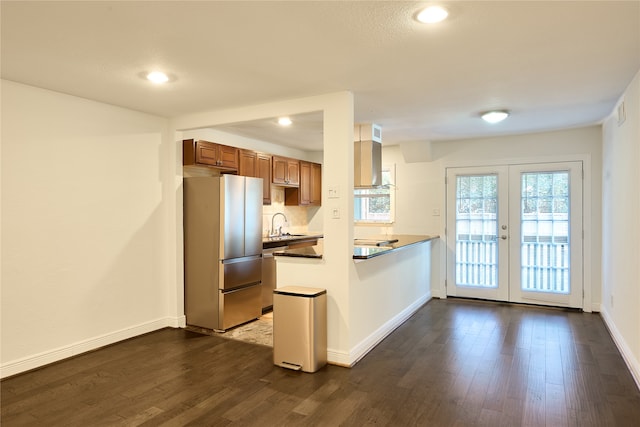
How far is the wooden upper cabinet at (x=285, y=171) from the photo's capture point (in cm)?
593

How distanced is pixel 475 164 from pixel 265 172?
3.01 m

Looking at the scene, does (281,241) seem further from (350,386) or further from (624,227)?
(624,227)

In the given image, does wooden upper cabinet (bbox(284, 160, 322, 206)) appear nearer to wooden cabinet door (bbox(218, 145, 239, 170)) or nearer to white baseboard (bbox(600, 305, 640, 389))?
wooden cabinet door (bbox(218, 145, 239, 170))

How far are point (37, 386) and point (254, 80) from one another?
2.86 meters

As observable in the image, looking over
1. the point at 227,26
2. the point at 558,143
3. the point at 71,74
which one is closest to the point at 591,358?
the point at 558,143

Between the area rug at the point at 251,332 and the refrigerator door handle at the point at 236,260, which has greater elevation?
the refrigerator door handle at the point at 236,260

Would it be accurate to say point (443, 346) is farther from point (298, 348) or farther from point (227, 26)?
point (227, 26)

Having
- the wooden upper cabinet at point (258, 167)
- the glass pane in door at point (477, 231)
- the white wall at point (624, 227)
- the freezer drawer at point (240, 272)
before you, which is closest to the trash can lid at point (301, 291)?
the freezer drawer at point (240, 272)

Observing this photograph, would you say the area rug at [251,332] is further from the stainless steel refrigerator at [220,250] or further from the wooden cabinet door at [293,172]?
the wooden cabinet door at [293,172]

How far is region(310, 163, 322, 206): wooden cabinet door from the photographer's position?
6.87m

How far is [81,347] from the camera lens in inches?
146

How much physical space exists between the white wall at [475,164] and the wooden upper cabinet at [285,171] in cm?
134

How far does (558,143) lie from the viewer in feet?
17.5

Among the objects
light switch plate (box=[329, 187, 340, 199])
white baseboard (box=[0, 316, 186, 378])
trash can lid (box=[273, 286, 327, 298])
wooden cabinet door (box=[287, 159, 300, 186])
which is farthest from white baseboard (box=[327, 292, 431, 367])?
wooden cabinet door (box=[287, 159, 300, 186])
